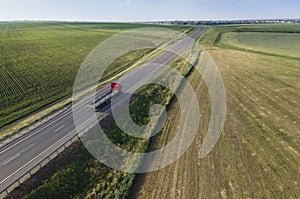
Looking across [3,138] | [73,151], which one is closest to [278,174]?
[73,151]

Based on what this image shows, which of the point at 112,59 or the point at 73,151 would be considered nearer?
the point at 73,151

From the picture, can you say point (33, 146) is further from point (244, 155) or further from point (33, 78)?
point (33, 78)

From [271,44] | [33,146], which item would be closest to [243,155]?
[33,146]

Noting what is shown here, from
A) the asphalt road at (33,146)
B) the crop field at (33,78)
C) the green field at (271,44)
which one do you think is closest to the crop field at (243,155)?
the asphalt road at (33,146)

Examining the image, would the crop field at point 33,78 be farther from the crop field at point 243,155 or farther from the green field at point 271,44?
the green field at point 271,44

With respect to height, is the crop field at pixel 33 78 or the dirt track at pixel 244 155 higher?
the dirt track at pixel 244 155

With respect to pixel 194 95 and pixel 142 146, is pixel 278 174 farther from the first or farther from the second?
pixel 194 95

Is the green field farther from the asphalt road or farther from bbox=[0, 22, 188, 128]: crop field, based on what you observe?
the asphalt road

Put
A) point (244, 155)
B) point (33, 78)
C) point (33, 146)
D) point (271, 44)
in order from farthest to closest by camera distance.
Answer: point (271, 44) < point (33, 78) < point (33, 146) < point (244, 155)
